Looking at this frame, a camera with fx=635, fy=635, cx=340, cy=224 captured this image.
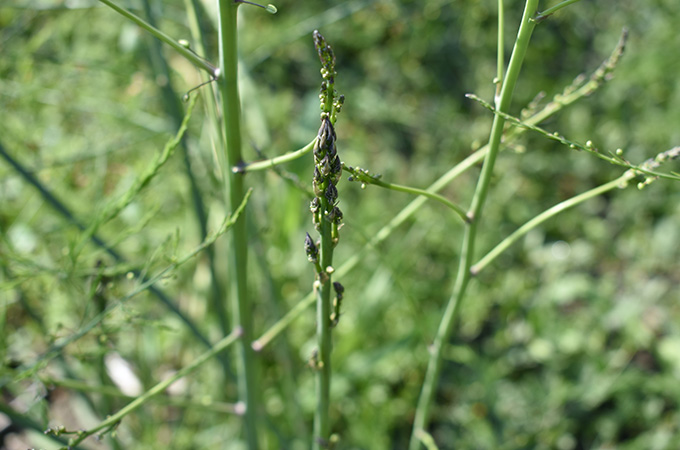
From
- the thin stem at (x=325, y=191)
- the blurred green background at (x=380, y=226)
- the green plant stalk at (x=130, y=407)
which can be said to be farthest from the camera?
the blurred green background at (x=380, y=226)

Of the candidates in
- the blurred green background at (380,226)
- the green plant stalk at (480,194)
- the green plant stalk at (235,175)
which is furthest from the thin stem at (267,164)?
the blurred green background at (380,226)

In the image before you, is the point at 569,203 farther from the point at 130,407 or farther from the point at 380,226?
the point at 380,226

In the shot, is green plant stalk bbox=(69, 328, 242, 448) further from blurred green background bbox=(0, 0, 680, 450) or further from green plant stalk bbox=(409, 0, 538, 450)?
green plant stalk bbox=(409, 0, 538, 450)

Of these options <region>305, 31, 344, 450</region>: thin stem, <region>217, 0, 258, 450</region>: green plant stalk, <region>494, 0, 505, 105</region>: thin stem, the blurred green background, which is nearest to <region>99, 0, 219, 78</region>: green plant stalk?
<region>217, 0, 258, 450</region>: green plant stalk

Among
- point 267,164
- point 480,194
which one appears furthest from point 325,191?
point 480,194

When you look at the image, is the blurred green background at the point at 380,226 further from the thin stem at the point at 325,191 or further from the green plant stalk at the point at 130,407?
the thin stem at the point at 325,191
